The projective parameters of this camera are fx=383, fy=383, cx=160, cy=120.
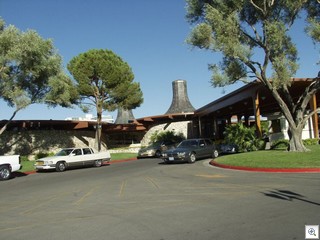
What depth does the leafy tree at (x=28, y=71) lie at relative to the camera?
25.1m

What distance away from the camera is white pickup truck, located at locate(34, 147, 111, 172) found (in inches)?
893

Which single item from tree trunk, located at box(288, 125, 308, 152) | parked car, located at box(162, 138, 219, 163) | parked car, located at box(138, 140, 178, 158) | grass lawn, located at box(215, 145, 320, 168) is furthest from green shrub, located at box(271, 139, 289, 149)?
parked car, located at box(138, 140, 178, 158)

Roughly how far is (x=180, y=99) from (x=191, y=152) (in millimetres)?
40230

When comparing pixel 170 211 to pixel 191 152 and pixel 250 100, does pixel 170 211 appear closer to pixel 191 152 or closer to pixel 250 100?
pixel 191 152

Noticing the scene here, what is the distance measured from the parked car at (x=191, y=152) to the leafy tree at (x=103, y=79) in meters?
14.1

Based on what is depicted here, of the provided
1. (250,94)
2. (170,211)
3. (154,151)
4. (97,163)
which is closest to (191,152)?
(97,163)

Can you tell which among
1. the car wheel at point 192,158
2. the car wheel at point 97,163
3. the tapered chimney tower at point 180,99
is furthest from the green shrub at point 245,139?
the tapered chimney tower at point 180,99

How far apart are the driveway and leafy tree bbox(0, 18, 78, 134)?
1453 cm

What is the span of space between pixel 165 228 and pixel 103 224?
130cm

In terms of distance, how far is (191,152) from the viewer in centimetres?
2331

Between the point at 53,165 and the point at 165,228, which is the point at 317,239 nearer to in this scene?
the point at 165,228

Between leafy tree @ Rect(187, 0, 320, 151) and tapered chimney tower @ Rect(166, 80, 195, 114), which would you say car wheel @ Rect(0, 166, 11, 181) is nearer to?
leafy tree @ Rect(187, 0, 320, 151)

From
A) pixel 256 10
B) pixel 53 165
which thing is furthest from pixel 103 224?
pixel 256 10

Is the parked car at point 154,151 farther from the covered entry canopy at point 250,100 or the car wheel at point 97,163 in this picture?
the car wheel at point 97,163
